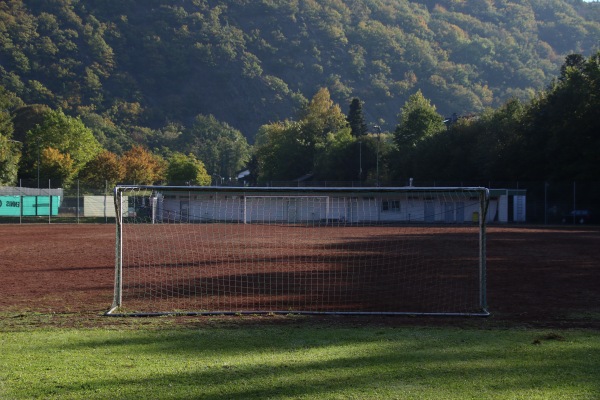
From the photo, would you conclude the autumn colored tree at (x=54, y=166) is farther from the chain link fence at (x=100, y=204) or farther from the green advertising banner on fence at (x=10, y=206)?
the green advertising banner on fence at (x=10, y=206)

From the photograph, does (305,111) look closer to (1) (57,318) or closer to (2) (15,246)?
(2) (15,246)

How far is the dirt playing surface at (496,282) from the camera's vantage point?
12094mm

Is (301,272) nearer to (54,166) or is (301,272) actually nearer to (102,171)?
(54,166)

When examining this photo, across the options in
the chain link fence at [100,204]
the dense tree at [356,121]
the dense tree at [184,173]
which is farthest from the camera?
the dense tree at [356,121]

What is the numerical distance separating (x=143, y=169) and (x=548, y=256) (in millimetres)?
81054

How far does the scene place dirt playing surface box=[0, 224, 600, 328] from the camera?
12.1 m

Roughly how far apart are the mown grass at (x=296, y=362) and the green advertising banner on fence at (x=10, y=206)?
49.6m

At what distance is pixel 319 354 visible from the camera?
8.41 metres

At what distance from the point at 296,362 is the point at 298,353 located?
0.50 metres

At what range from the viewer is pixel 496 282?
16.6m

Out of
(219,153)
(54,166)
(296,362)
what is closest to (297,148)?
(54,166)

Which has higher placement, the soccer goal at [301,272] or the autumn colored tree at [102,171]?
the autumn colored tree at [102,171]

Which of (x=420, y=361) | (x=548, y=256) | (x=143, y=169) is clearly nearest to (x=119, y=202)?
(x=420, y=361)

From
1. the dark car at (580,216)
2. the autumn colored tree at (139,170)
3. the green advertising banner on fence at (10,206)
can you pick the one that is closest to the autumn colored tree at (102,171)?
the autumn colored tree at (139,170)
